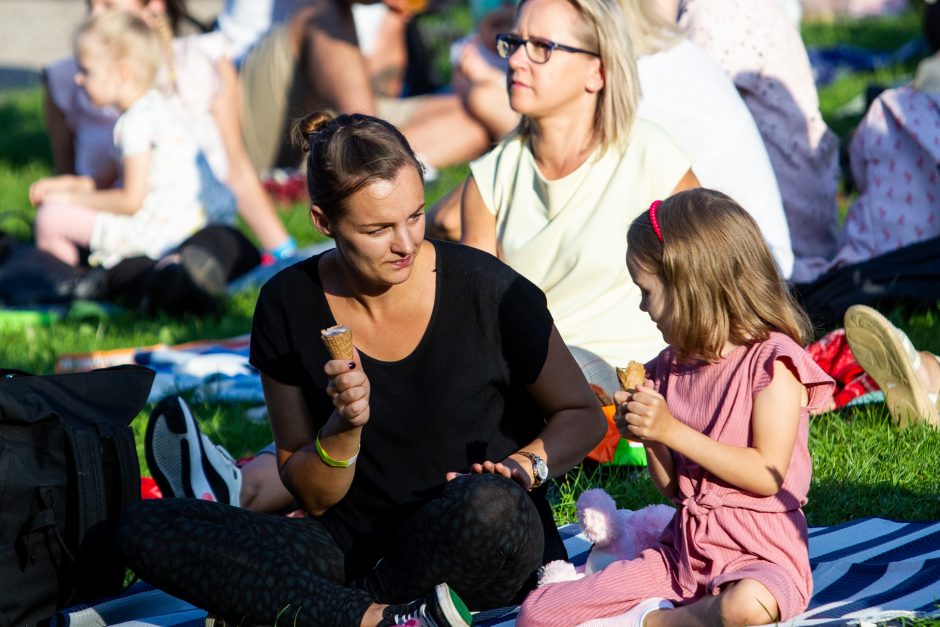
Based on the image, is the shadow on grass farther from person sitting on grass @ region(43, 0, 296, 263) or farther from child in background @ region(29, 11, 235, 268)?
child in background @ region(29, 11, 235, 268)

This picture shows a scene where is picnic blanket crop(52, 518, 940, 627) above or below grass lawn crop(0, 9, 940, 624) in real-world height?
above

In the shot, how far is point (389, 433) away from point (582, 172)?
1.42m

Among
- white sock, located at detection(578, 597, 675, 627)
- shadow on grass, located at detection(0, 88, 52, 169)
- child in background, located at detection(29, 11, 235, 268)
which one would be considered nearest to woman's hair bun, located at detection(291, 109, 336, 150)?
white sock, located at detection(578, 597, 675, 627)

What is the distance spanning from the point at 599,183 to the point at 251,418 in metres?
1.68

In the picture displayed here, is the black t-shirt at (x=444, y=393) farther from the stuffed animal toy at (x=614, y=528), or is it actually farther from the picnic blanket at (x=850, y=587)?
the picnic blanket at (x=850, y=587)

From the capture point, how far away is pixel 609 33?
417 cm

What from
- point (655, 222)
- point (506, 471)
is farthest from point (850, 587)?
point (655, 222)

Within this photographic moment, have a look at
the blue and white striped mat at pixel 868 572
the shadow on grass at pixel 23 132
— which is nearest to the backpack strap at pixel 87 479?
the blue and white striped mat at pixel 868 572

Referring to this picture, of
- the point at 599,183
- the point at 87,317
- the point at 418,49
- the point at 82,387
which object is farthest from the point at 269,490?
the point at 418,49

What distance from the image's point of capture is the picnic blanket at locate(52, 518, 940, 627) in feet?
9.29

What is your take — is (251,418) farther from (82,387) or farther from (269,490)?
(82,387)

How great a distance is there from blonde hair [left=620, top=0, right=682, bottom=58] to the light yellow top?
0.60 meters

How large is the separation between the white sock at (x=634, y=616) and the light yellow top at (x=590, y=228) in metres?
1.41

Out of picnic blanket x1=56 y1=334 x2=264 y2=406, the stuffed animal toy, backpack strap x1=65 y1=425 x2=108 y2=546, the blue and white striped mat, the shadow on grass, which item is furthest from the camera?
the shadow on grass
